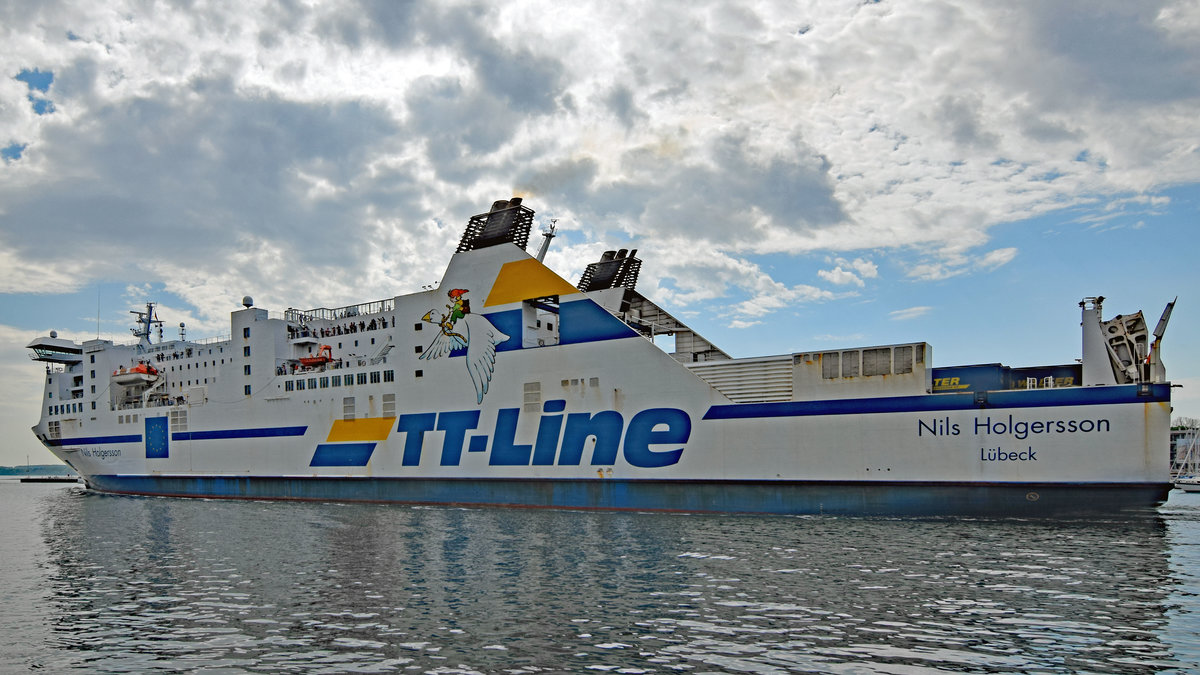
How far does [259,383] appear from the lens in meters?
32.1

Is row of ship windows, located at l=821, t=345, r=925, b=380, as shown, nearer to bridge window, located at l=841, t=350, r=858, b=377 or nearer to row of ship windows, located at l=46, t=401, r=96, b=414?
bridge window, located at l=841, t=350, r=858, b=377

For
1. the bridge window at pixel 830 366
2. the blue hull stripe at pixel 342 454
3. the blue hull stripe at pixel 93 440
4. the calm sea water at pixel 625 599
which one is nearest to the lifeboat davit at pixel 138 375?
the blue hull stripe at pixel 93 440

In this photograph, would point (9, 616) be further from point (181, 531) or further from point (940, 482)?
point (940, 482)

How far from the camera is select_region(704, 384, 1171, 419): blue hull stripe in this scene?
56.2 ft

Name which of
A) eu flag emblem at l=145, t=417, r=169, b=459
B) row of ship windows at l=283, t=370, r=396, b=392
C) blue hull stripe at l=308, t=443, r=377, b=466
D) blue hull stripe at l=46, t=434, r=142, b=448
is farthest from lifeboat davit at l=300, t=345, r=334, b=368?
blue hull stripe at l=46, t=434, r=142, b=448

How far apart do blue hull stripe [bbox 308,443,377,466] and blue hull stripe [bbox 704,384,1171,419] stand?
1386cm

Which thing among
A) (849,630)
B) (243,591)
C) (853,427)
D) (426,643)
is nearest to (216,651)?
(426,643)

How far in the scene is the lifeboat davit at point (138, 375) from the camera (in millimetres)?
36312

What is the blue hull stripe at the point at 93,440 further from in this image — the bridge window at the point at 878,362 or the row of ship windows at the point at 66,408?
the bridge window at the point at 878,362

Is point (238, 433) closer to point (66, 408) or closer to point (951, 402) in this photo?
point (66, 408)

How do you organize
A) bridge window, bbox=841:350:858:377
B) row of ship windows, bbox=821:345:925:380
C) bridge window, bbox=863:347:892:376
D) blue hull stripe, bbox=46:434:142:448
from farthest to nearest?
blue hull stripe, bbox=46:434:142:448 → bridge window, bbox=841:350:858:377 → bridge window, bbox=863:347:892:376 → row of ship windows, bbox=821:345:925:380

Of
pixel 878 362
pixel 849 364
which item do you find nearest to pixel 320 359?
pixel 849 364

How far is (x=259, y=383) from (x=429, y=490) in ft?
36.3

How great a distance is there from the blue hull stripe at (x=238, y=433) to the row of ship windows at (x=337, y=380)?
5.37 ft
